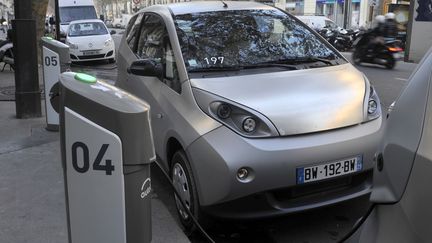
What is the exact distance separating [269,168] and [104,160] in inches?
59.5

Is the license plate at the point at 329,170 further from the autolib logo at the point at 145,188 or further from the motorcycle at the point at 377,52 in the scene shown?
the motorcycle at the point at 377,52

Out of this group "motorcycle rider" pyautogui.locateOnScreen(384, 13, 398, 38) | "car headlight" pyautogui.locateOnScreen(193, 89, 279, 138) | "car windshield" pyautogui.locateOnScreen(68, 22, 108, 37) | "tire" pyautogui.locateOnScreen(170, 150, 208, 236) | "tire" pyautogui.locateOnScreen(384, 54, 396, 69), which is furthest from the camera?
"car windshield" pyautogui.locateOnScreen(68, 22, 108, 37)

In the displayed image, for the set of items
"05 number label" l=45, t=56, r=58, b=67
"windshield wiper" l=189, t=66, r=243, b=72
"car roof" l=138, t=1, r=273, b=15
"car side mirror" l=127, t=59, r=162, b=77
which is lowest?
"05 number label" l=45, t=56, r=58, b=67

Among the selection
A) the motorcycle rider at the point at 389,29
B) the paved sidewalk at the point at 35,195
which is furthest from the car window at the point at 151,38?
the motorcycle rider at the point at 389,29

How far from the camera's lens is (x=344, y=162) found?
11.7 ft

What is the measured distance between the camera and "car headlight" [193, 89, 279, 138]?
346 cm

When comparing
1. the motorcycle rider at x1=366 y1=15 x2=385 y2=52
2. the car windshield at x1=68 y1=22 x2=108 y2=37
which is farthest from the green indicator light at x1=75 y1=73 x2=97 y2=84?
the car windshield at x1=68 y1=22 x2=108 y2=37

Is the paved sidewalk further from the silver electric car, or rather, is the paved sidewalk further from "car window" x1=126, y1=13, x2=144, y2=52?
"car window" x1=126, y1=13, x2=144, y2=52

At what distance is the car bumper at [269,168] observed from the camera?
3.35 metres

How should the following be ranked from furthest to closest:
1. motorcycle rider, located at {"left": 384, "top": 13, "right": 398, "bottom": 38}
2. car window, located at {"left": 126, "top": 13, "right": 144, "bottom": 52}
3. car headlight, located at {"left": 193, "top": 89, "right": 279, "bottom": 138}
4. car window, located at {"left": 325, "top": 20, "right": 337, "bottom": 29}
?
car window, located at {"left": 325, "top": 20, "right": 337, "bottom": 29}, motorcycle rider, located at {"left": 384, "top": 13, "right": 398, "bottom": 38}, car window, located at {"left": 126, "top": 13, "right": 144, "bottom": 52}, car headlight, located at {"left": 193, "top": 89, "right": 279, "bottom": 138}

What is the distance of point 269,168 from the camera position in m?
3.34

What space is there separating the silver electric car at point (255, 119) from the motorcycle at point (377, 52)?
996cm

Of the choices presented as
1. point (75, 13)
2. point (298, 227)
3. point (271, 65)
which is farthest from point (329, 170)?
point (75, 13)

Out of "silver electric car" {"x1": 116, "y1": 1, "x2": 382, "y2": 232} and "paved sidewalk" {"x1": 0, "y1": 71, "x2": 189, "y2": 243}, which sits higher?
"silver electric car" {"x1": 116, "y1": 1, "x2": 382, "y2": 232}
